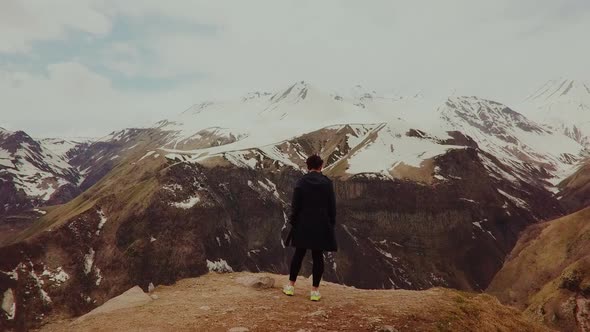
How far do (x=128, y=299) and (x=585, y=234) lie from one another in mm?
213497

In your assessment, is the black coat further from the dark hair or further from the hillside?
the hillside

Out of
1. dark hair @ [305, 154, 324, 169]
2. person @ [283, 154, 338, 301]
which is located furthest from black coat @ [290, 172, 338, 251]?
dark hair @ [305, 154, 324, 169]

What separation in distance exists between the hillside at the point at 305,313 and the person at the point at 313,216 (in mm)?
2172

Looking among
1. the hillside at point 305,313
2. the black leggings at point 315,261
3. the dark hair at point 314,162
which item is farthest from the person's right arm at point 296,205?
the hillside at point 305,313

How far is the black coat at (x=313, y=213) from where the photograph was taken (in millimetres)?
17484

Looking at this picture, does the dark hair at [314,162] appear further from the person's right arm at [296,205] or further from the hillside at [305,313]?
the hillside at [305,313]

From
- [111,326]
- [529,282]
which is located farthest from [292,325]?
[529,282]

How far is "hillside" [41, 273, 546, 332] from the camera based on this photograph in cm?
1656

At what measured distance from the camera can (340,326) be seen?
1611 cm

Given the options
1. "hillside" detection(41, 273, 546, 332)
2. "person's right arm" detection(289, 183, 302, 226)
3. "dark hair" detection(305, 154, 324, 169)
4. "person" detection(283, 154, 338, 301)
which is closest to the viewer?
"hillside" detection(41, 273, 546, 332)

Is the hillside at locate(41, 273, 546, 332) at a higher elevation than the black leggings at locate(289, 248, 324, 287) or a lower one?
lower

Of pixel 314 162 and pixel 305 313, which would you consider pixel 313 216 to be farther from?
pixel 305 313

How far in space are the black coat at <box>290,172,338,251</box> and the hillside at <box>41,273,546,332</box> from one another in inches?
108

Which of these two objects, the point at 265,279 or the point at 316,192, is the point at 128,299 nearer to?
the point at 265,279
